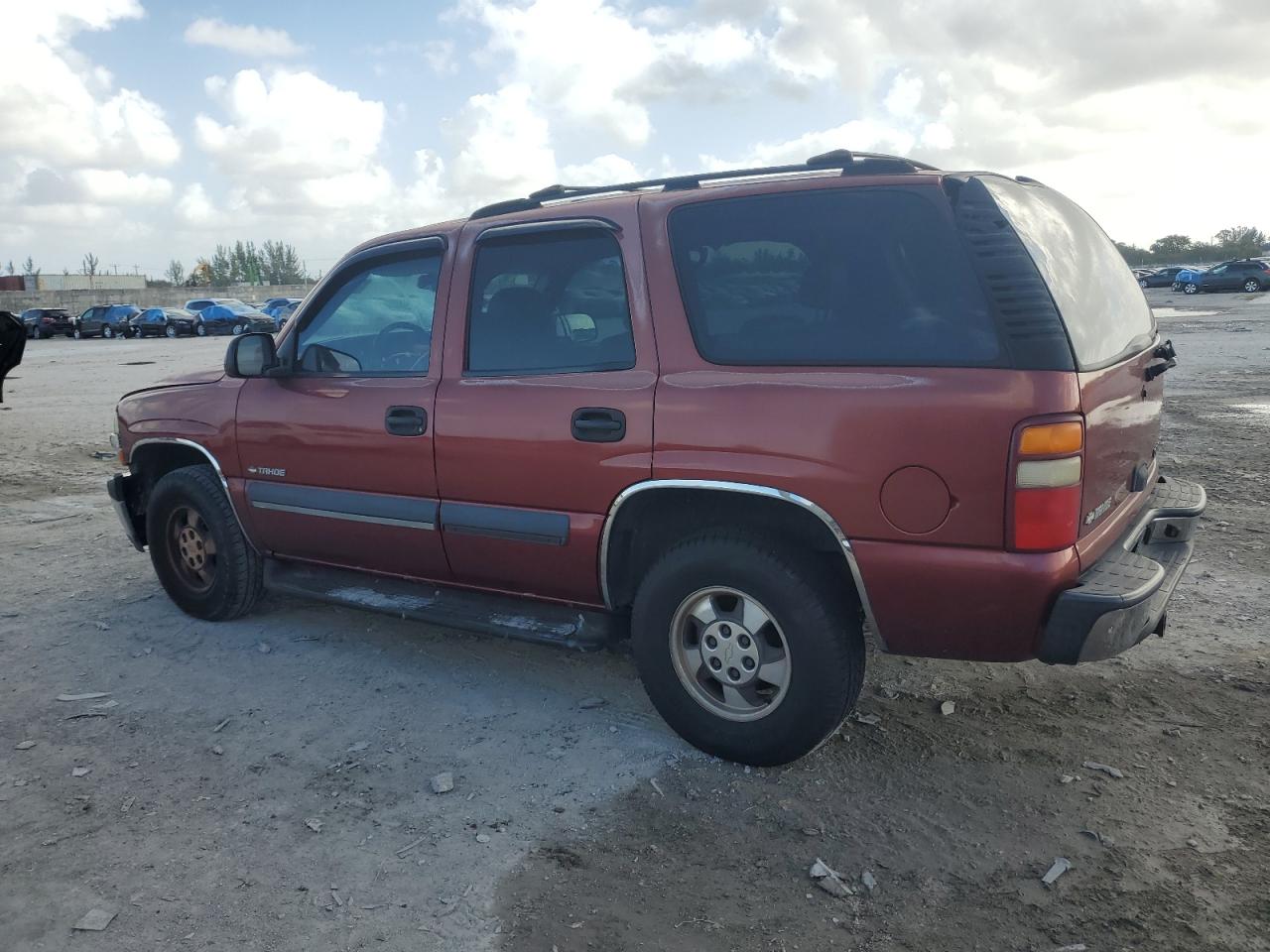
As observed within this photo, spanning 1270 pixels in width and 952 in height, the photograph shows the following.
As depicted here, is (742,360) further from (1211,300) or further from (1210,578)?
(1211,300)

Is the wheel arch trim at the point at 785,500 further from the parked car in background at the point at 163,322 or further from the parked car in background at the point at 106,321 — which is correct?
the parked car in background at the point at 106,321

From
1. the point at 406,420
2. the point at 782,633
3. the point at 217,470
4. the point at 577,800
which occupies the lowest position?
the point at 577,800

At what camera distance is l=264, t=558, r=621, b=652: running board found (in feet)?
12.7

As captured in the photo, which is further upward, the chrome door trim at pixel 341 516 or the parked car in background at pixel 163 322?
the parked car in background at pixel 163 322

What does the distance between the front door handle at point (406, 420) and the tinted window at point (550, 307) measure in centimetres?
30

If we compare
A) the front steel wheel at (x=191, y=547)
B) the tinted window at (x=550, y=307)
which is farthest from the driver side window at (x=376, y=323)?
the front steel wheel at (x=191, y=547)

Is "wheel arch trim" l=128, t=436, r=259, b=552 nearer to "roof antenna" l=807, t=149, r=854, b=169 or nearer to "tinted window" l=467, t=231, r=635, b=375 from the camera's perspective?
"tinted window" l=467, t=231, r=635, b=375

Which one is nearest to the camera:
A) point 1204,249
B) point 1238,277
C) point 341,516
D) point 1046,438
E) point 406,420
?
point 1046,438

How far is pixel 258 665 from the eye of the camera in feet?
15.3

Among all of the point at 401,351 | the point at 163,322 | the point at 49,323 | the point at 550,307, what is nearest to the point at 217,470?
the point at 401,351

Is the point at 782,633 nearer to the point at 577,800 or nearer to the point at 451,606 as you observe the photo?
the point at 577,800

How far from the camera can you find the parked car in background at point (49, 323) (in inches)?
1742

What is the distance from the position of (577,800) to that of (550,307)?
1843 millimetres

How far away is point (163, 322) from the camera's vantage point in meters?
42.6
